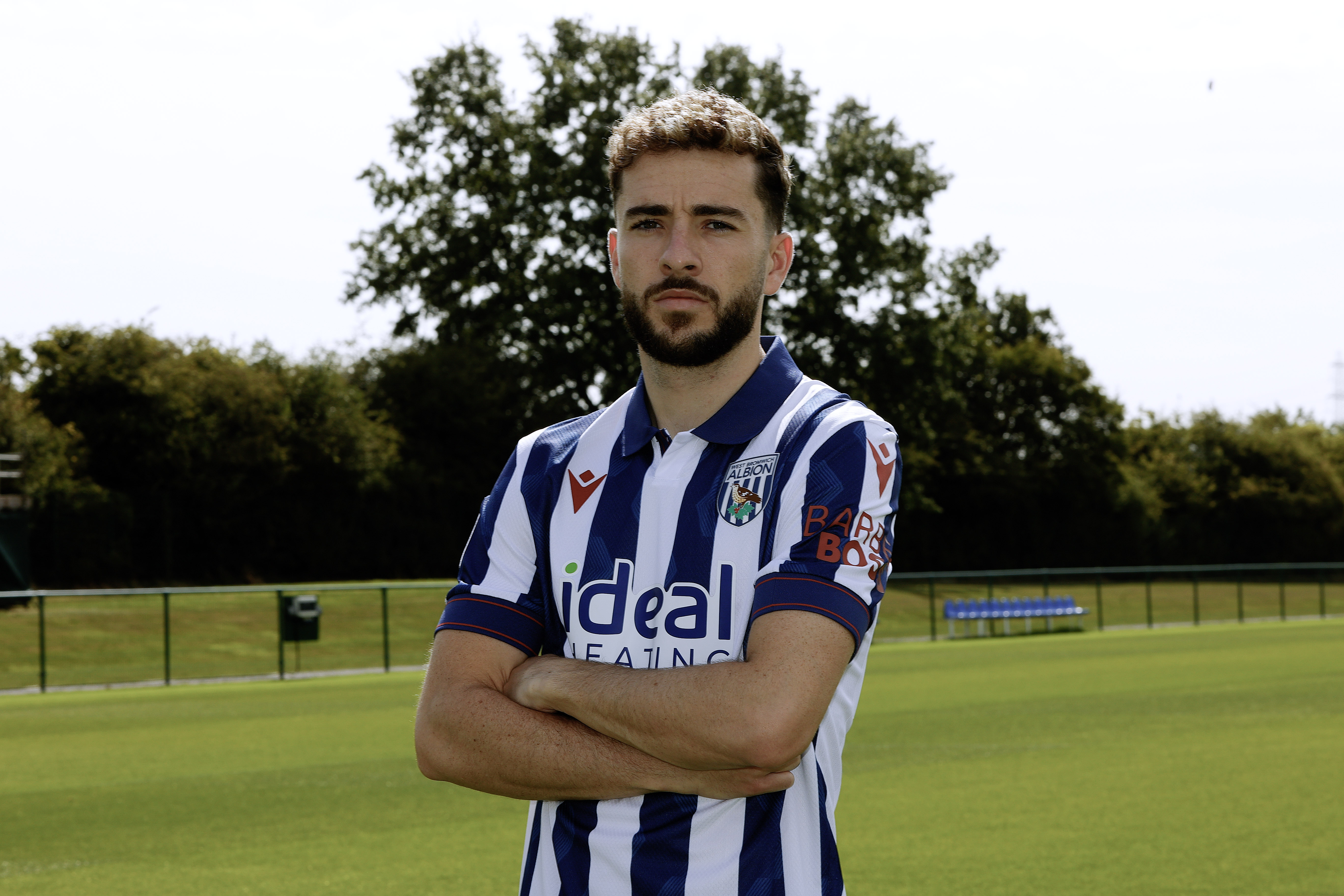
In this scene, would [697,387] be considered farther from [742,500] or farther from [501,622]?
[501,622]

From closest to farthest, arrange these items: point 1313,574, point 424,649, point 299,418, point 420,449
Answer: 1. point 424,649
2. point 299,418
3. point 420,449
4. point 1313,574

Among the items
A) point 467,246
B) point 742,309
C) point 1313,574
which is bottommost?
point 1313,574

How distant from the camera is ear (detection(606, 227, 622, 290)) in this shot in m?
2.66

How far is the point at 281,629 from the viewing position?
20844mm

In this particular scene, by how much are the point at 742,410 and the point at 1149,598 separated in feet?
111

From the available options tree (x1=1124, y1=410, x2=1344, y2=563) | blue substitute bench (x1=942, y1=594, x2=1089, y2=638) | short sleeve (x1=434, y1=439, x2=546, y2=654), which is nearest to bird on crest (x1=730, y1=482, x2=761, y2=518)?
short sleeve (x1=434, y1=439, x2=546, y2=654)

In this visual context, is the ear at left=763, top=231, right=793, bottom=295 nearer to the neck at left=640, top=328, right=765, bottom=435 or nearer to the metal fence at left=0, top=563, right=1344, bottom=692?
the neck at left=640, top=328, right=765, bottom=435

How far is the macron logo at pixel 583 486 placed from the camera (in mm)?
2549

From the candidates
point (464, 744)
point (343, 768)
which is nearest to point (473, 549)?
point (464, 744)

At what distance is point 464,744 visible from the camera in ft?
8.39

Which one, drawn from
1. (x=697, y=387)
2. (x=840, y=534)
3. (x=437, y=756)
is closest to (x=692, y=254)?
(x=697, y=387)

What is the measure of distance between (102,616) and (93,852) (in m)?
14.1

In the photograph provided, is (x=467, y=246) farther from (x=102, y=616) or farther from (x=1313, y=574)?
(x=1313, y=574)

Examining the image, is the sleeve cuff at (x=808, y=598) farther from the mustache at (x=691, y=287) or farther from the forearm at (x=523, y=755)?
the mustache at (x=691, y=287)
